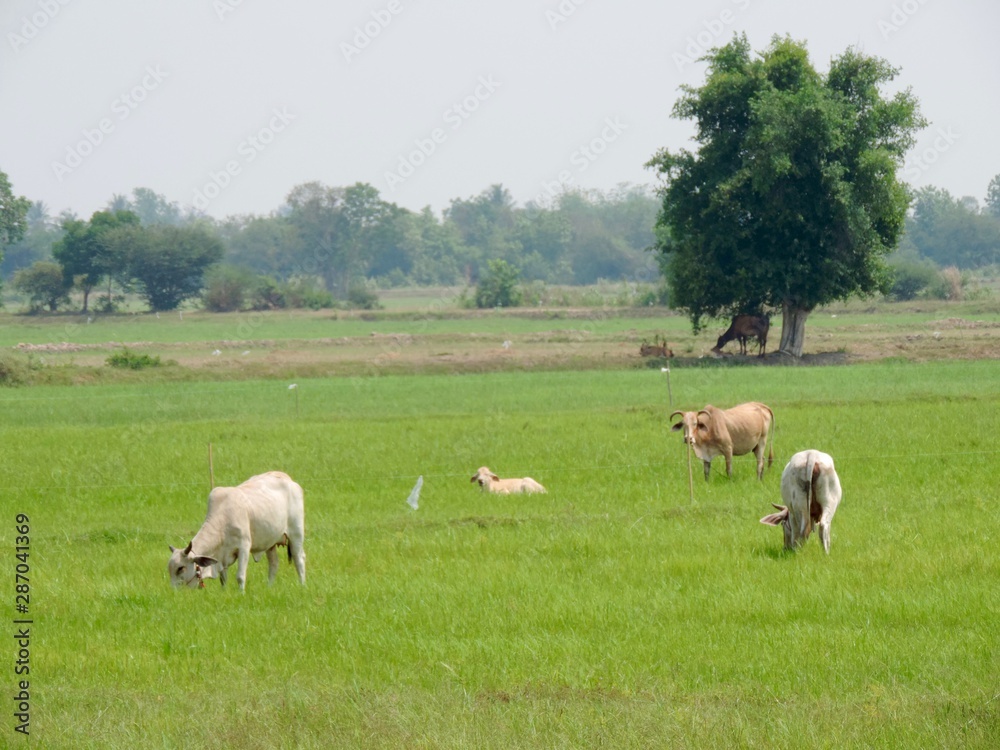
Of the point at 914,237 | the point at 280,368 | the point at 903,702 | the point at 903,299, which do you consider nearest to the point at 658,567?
the point at 903,702

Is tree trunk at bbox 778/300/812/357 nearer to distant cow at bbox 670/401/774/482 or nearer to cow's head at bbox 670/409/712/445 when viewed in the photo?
distant cow at bbox 670/401/774/482

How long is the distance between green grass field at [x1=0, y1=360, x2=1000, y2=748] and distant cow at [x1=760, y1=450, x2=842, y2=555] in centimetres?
27

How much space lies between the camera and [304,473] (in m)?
19.3

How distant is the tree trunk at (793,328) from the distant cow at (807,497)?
1238 inches

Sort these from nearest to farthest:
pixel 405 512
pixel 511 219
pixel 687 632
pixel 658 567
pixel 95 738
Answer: pixel 95 738 → pixel 687 632 → pixel 658 567 → pixel 405 512 → pixel 511 219

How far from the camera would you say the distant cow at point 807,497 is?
12227 millimetres

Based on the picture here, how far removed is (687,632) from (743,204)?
113ft

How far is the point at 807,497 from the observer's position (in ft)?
40.7

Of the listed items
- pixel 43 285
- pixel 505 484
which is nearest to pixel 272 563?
pixel 505 484

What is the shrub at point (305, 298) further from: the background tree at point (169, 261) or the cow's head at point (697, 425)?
the cow's head at point (697, 425)

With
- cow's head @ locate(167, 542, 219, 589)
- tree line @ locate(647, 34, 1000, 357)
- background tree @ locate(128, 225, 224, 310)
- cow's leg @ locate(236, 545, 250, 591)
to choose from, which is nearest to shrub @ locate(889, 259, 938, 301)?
tree line @ locate(647, 34, 1000, 357)

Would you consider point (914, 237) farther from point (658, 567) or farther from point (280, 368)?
point (658, 567)

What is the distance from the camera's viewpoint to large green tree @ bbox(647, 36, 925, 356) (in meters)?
40.7

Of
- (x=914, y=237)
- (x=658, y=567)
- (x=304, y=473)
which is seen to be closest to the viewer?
(x=658, y=567)
